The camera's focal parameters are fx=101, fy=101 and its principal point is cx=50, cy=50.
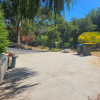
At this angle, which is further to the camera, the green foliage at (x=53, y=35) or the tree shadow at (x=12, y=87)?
the green foliage at (x=53, y=35)

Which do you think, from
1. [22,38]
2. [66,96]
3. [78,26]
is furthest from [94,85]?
[22,38]

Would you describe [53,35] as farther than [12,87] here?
Yes

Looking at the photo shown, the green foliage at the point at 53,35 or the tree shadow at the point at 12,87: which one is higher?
the green foliage at the point at 53,35

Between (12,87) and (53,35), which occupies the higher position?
(53,35)

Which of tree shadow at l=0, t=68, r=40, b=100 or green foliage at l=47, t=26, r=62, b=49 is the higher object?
green foliage at l=47, t=26, r=62, b=49

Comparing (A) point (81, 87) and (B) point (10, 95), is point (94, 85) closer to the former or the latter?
(A) point (81, 87)

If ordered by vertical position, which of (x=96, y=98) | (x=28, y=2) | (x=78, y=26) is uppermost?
(x=78, y=26)

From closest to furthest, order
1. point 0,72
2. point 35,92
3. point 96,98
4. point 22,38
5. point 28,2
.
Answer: point 96,98
point 35,92
point 0,72
point 28,2
point 22,38

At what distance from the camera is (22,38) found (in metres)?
23.0

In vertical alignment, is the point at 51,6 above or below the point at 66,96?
above

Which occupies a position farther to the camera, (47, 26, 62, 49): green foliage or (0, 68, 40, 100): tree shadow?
(47, 26, 62, 49): green foliage

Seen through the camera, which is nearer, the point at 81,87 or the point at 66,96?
the point at 66,96

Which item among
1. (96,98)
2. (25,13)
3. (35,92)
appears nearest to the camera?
(96,98)

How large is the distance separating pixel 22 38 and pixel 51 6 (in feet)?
65.9
